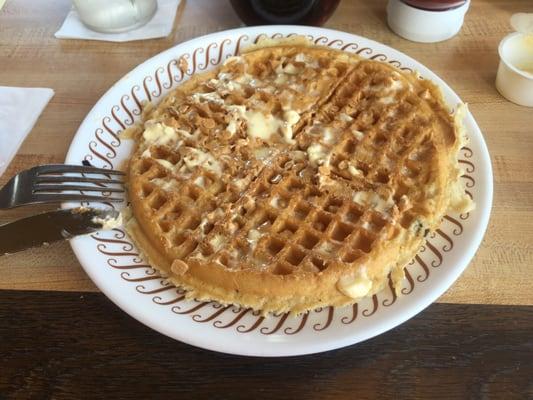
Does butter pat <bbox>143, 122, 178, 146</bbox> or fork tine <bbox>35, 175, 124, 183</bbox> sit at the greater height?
butter pat <bbox>143, 122, 178, 146</bbox>

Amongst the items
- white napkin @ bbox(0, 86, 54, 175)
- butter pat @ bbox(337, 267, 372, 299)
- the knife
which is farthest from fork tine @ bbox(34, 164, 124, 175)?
butter pat @ bbox(337, 267, 372, 299)

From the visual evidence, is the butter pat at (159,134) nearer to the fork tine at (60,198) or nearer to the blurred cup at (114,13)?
the fork tine at (60,198)

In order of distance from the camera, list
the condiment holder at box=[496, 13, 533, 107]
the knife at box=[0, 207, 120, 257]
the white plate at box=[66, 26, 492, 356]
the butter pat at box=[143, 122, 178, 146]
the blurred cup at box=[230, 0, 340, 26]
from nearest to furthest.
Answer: the white plate at box=[66, 26, 492, 356], the knife at box=[0, 207, 120, 257], the butter pat at box=[143, 122, 178, 146], the condiment holder at box=[496, 13, 533, 107], the blurred cup at box=[230, 0, 340, 26]

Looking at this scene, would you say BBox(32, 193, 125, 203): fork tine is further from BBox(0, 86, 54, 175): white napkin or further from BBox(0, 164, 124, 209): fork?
BBox(0, 86, 54, 175): white napkin

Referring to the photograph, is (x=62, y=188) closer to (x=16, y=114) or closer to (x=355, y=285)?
→ (x=16, y=114)

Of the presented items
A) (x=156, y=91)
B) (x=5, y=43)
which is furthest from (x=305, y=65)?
(x=5, y=43)
